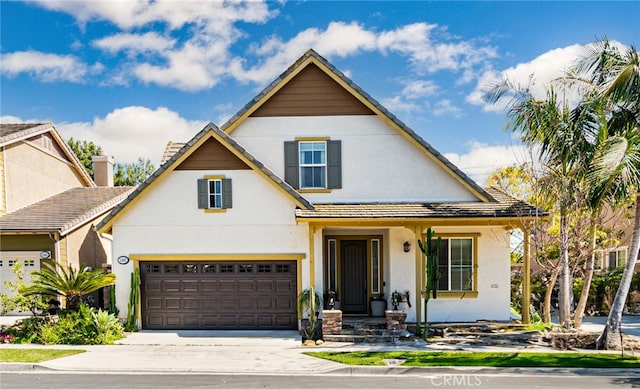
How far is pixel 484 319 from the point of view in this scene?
47.2ft

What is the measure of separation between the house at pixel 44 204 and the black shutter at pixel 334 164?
8.37 meters

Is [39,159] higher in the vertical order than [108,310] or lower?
higher

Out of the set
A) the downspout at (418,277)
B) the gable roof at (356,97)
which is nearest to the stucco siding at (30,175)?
the gable roof at (356,97)

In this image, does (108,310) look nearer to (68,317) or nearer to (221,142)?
(68,317)

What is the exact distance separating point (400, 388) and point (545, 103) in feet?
29.2

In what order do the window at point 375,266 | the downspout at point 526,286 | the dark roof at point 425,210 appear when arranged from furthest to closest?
the window at point 375,266
the downspout at point 526,286
the dark roof at point 425,210

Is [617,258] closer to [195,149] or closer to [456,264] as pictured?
[456,264]

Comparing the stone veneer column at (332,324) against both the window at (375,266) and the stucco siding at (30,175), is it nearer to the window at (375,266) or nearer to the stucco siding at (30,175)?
the window at (375,266)

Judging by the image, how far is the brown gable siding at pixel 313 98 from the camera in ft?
49.1

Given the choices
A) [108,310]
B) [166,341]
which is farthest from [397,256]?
[108,310]

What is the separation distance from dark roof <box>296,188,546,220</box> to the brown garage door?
2018 millimetres

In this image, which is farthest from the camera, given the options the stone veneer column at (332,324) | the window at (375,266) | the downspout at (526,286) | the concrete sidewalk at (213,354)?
the window at (375,266)

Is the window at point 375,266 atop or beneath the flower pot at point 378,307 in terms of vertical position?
atop

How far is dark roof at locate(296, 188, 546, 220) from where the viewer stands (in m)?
13.3
